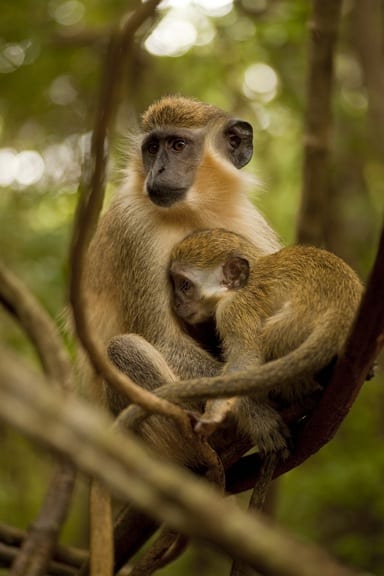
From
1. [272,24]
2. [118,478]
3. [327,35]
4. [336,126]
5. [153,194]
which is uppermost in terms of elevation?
[336,126]

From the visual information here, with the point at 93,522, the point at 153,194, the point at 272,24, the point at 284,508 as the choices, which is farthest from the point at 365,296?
the point at 284,508

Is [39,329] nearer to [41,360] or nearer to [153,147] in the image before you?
[41,360]

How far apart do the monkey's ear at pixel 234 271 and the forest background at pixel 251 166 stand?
1182 millimetres

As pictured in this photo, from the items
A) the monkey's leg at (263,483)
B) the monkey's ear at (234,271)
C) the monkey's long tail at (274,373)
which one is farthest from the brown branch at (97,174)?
the monkey's ear at (234,271)

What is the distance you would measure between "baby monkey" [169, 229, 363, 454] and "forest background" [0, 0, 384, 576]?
4.28 ft

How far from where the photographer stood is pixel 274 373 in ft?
9.33

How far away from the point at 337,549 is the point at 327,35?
385 cm

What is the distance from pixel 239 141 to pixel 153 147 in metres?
0.56

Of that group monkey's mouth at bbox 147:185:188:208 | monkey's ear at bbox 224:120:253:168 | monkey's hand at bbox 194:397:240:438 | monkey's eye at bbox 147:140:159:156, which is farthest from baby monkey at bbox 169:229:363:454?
monkey's ear at bbox 224:120:253:168

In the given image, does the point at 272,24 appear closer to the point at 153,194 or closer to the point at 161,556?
the point at 153,194

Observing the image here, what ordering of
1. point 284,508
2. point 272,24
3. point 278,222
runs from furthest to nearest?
point 278,222
point 284,508
point 272,24

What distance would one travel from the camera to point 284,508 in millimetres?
7477

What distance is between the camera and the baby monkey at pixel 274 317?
3225mm

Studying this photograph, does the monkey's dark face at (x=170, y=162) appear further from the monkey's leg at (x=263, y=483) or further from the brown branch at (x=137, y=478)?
the brown branch at (x=137, y=478)
